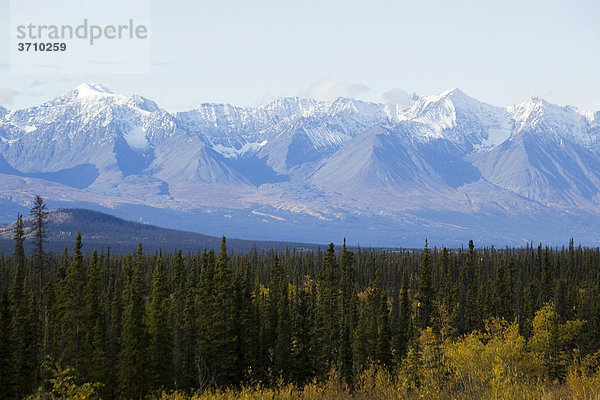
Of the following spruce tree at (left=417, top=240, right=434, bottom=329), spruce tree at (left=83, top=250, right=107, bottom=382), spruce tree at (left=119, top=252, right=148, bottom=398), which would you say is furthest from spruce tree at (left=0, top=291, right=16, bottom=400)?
spruce tree at (left=417, top=240, right=434, bottom=329)

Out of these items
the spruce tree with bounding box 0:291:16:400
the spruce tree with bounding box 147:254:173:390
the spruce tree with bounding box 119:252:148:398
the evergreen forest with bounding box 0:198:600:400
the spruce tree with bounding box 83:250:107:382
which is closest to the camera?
the spruce tree with bounding box 0:291:16:400

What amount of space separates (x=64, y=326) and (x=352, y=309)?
137 feet

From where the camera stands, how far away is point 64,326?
6688cm

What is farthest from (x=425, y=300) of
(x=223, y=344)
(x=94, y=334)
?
(x=94, y=334)

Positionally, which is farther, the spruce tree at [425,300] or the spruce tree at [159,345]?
the spruce tree at [425,300]

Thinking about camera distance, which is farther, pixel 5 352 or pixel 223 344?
pixel 223 344

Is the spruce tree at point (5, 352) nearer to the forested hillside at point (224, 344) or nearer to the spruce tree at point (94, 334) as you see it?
the forested hillside at point (224, 344)

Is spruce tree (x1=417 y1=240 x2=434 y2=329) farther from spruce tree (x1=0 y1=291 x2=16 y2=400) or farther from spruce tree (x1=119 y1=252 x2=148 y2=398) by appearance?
spruce tree (x1=0 y1=291 x2=16 y2=400)

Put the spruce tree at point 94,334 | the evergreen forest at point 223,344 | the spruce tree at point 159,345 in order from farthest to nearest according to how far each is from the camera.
A: the spruce tree at point 159,345, the spruce tree at point 94,334, the evergreen forest at point 223,344

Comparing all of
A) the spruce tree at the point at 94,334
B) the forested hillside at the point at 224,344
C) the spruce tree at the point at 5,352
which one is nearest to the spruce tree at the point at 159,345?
the forested hillside at the point at 224,344

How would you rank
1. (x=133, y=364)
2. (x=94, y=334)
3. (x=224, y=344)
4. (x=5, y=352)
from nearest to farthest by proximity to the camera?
(x=5, y=352)
(x=133, y=364)
(x=224, y=344)
(x=94, y=334)

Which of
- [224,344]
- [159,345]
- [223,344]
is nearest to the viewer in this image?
[223,344]

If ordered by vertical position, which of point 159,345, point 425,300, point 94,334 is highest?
point 425,300

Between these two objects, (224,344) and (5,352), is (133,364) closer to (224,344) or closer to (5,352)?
(224,344)
